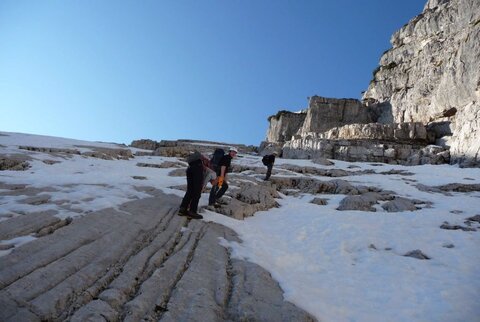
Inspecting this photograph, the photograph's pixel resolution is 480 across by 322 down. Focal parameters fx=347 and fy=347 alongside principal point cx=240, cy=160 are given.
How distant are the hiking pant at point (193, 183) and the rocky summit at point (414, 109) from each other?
3077 centimetres

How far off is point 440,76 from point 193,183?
2105 inches

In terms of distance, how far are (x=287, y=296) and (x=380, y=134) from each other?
1724 inches

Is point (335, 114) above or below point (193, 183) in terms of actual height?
above

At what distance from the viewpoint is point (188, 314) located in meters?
5.25

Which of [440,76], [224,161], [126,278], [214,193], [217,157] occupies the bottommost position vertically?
[126,278]

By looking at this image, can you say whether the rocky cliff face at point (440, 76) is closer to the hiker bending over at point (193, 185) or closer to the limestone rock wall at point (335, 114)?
the limestone rock wall at point (335, 114)

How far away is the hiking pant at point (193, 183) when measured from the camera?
1096cm

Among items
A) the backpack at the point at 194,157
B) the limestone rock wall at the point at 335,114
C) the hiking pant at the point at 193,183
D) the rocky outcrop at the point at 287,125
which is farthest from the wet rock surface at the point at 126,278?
the rocky outcrop at the point at 287,125

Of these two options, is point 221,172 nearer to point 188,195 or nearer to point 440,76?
point 188,195

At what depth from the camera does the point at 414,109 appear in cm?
5588

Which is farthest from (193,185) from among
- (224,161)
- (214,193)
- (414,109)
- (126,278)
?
(414,109)

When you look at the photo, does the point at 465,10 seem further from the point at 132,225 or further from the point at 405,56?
the point at 132,225

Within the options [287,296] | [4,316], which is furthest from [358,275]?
[4,316]

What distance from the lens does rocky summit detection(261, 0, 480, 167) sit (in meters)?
39.9
